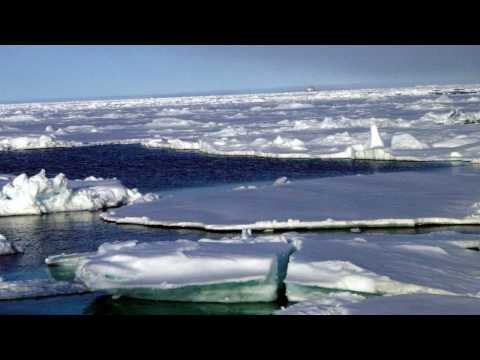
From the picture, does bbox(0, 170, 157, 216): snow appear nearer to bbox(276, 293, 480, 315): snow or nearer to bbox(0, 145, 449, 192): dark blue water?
bbox(0, 145, 449, 192): dark blue water

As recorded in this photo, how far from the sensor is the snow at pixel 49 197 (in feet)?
51.8

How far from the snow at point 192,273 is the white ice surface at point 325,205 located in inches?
136

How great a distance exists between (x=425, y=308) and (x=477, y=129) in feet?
88.8

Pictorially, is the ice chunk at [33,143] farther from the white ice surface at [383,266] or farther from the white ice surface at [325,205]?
the white ice surface at [383,266]

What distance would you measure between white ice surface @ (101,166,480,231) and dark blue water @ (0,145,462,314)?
2.77 feet

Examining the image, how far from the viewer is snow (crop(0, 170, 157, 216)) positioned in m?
15.8

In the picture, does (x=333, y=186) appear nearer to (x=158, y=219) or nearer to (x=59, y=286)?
(x=158, y=219)

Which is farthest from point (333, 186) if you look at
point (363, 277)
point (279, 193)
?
point (363, 277)

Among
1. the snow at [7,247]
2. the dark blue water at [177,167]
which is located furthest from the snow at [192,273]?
the dark blue water at [177,167]

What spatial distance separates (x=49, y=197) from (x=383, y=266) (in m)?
10.3

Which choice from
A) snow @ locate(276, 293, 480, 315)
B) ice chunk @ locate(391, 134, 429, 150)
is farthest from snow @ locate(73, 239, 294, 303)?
ice chunk @ locate(391, 134, 429, 150)

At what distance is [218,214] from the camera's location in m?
14.0

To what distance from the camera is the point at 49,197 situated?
16.2 metres
